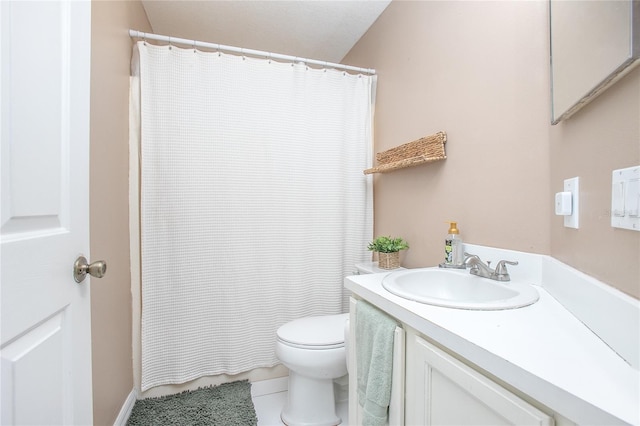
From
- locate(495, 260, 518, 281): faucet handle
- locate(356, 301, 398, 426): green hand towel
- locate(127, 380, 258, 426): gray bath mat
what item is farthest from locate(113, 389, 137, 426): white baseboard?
locate(495, 260, 518, 281): faucet handle

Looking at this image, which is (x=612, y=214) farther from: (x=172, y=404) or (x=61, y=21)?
(x=172, y=404)

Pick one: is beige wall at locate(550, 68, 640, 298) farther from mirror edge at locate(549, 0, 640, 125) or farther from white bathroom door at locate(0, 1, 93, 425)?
white bathroom door at locate(0, 1, 93, 425)

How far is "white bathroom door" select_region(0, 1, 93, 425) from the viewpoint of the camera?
1.77 ft

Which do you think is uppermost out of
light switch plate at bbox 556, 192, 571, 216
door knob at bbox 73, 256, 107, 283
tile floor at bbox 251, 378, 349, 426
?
light switch plate at bbox 556, 192, 571, 216

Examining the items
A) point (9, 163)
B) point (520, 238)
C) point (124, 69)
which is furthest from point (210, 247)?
point (520, 238)

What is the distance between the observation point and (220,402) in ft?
5.35

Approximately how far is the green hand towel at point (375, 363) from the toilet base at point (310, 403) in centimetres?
60

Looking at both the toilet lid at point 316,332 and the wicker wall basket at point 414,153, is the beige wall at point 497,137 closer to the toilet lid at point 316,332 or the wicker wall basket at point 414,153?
the wicker wall basket at point 414,153

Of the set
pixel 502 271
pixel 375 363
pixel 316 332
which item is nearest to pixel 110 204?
pixel 316 332

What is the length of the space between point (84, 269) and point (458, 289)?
1211 mm

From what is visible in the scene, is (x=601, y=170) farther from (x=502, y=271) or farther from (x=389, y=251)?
(x=389, y=251)

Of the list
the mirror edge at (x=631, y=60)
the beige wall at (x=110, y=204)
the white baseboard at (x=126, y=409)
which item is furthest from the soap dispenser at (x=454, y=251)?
the white baseboard at (x=126, y=409)

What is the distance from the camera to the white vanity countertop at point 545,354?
1.37ft

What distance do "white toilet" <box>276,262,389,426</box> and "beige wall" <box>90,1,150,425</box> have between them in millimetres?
755
